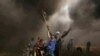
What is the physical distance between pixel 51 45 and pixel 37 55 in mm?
3200

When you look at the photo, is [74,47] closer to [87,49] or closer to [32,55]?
[87,49]

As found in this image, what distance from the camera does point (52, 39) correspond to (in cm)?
1163

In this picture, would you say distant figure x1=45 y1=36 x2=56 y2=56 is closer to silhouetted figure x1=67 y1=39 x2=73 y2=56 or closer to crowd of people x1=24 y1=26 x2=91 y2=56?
crowd of people x1=24 y1=26 x2=91 y2=56

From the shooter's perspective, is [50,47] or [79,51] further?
[79,51]

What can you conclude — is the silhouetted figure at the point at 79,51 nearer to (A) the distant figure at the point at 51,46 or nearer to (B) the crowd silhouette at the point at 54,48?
(B) the crowd silhouette at the point at 54,48

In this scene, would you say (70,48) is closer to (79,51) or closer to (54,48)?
(79,51)

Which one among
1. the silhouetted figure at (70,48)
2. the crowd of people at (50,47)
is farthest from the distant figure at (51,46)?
the silhouetted figure at (70,48)

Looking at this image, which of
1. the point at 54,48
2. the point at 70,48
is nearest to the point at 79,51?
the point at 70,48

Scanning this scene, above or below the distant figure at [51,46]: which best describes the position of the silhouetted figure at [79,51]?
above

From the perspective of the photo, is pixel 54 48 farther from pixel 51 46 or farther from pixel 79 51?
pixel 79 51

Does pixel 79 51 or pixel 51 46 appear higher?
pixel 79 51

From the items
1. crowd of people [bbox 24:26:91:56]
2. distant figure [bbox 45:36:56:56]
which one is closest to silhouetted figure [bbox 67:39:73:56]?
crowd of people [bbox 24:26:91:56]

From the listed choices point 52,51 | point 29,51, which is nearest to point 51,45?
point 52,51

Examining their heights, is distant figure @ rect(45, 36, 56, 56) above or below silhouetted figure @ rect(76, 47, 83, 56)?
below
